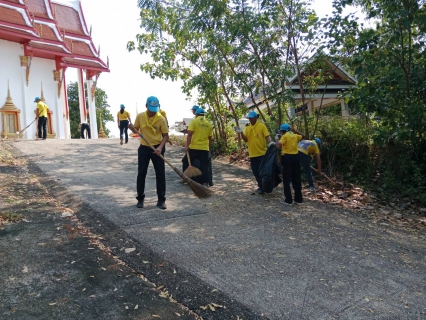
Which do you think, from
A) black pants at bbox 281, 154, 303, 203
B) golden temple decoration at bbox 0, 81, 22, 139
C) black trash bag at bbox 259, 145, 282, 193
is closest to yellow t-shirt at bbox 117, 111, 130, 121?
black trash bag at bbox 259, 145, 282, 193

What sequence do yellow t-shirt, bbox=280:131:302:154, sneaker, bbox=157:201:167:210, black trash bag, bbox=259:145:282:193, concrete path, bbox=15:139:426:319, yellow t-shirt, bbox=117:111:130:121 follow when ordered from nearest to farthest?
1. concrete path, bbox=15:139:426:319
2. sneaker, bbox=157:201:167:210
3. yellow t-shirt, bbox=280:131:302:154
4. black trash bag, bbox=259:145:282:193
5. yellow t-shirt, bbox=117:111:130:121

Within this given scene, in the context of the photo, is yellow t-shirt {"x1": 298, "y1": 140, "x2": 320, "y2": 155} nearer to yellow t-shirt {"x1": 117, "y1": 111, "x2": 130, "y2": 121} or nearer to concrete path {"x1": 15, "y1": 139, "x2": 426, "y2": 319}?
concrete path {"x1": 15, "y1": 139, "x2": 426, "y2": 319}

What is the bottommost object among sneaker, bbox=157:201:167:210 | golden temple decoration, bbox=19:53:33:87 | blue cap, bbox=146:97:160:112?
sneaker, bbox=157:201:167:210

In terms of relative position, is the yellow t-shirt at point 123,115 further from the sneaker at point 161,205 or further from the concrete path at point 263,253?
the sneaker at point 161,205

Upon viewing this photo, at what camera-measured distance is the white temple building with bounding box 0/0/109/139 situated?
1852cm

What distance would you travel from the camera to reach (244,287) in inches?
131

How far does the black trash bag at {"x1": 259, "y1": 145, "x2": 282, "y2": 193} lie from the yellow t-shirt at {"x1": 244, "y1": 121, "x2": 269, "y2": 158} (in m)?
0.20

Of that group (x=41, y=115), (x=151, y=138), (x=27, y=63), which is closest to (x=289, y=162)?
(x=151, y=138)

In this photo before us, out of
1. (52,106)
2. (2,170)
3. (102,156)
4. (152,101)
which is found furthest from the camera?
(52,106)

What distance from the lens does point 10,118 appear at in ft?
60.0

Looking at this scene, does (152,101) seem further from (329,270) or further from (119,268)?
(329,270)

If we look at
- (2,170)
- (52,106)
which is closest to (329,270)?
(2,170)

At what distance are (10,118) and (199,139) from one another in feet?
48.9

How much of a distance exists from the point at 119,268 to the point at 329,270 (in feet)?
6.85
